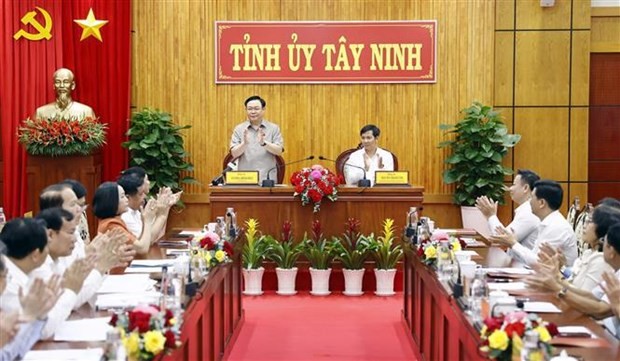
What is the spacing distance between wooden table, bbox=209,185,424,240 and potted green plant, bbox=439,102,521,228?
5.78ft

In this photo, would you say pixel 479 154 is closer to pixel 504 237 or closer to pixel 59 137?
pixel 504 237

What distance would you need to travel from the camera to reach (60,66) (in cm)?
920

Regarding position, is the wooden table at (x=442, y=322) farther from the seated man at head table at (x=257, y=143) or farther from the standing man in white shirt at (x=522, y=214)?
the seated man at head table at (x=257, y=143)

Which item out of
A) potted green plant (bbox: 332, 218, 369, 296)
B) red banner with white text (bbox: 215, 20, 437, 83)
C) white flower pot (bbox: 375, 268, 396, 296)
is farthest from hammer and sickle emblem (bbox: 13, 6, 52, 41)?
white flower pot (bbox: 375, 268, 396, 296)

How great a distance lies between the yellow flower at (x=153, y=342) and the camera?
8.81 feet

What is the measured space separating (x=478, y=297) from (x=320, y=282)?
3.98m

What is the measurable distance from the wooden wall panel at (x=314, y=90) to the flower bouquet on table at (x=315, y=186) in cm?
207

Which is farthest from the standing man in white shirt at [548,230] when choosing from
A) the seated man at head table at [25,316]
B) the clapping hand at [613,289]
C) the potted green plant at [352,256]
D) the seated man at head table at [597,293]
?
the seated man at head table at [25,316]

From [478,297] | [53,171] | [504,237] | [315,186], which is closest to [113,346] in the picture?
[478,297]

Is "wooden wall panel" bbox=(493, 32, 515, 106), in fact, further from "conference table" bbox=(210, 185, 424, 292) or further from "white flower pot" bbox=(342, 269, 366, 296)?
"white flower pot" bbox=(342, 269, 366, 296)

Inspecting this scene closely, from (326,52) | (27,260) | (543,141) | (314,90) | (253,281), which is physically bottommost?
(253,281)

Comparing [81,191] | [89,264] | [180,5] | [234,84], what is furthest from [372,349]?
[180,5]

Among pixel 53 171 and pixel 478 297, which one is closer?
pixel 478 297

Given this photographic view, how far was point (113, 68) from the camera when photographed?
9.29 meters
